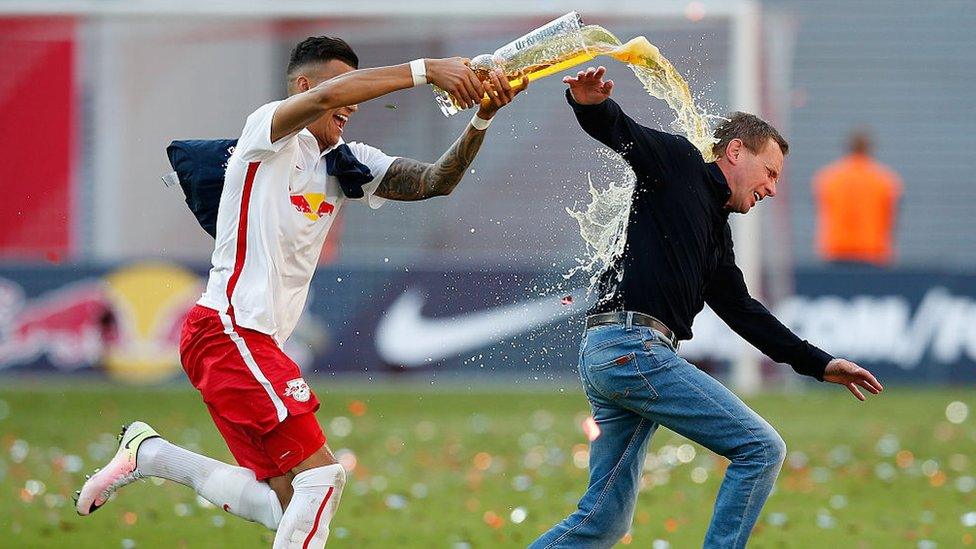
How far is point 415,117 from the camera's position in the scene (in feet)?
48.5

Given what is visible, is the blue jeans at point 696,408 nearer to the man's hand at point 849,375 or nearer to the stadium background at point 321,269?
the man's hand at point 849,375

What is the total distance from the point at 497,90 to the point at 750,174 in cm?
106

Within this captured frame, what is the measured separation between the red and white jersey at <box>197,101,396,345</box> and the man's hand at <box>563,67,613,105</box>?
104 cm

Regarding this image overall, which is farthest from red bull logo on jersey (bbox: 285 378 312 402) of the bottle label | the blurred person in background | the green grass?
the blurred person in background

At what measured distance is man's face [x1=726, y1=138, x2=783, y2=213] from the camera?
5957 millimetres

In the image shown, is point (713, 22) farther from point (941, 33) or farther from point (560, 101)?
point (941, 33)

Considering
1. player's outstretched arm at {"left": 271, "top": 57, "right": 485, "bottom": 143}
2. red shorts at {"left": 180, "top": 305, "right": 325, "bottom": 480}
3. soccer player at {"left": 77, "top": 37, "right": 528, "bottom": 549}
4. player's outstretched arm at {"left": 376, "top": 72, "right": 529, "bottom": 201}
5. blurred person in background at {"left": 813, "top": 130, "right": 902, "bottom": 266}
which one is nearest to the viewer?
player's outstretched arm at {"left": 271, "top": 57, "right": 485, "bottom": 143}

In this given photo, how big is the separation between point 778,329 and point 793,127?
1677 cm

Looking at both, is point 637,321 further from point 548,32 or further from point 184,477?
point 184,477

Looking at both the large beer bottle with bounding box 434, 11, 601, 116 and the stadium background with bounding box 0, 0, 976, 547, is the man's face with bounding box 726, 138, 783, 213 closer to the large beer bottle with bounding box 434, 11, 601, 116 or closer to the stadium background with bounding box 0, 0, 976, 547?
the large beer bottle with bounding box 434, 11, 601, 116

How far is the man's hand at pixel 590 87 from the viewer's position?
553cm

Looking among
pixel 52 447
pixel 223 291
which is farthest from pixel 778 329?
pixel 52 447

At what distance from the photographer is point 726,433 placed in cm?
569

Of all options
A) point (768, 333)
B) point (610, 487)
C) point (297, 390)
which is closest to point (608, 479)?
point (610, 487)
